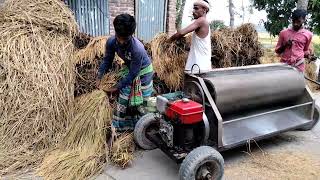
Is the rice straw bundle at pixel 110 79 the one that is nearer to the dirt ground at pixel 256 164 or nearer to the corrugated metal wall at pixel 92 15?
the dirt ground at pixel 256 164

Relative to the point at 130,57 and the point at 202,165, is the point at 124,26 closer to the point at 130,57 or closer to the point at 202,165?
the point at 130,57

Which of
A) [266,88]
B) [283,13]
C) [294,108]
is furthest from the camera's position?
[283,13]

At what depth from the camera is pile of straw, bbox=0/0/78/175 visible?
3.49 meters

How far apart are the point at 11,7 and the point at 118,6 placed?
9.53 feet

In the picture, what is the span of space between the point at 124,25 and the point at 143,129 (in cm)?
123

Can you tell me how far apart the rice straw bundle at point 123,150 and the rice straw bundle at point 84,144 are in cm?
10

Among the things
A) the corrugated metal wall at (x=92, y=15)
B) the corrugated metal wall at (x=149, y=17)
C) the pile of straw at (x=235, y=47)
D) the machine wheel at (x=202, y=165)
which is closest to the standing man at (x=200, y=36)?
the machine wheel at (x=202, y=165)

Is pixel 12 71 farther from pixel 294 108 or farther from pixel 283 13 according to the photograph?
pixel 283 13

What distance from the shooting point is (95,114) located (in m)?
3.75

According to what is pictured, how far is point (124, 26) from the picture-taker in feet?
10.4

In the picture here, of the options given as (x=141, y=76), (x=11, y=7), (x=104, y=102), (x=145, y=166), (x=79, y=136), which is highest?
(x=11, y=7)

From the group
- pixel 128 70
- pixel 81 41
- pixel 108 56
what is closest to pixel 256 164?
pixel 128 70

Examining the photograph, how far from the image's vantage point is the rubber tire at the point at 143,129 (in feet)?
12.1

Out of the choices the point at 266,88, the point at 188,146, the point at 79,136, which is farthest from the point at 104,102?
the point at 266,88
